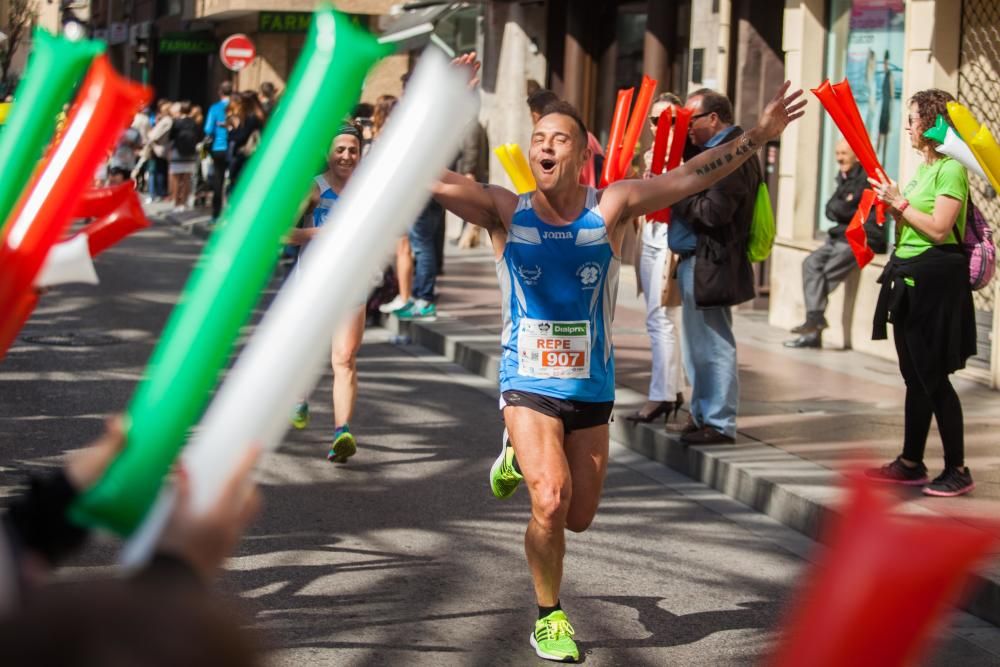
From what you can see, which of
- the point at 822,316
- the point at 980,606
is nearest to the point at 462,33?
the point at 822,316

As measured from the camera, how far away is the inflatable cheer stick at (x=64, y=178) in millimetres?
1539

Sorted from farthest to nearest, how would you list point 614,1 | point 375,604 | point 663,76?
1. point 614,1
2. point 663,76
3. point 375,604

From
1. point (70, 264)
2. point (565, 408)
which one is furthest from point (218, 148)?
point (70, 264)

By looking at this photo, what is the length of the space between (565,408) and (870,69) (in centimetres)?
904

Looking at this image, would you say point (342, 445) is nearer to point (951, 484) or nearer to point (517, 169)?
point (517, 169)

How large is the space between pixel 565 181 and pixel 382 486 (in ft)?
10.1

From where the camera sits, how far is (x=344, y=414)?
8.42 m

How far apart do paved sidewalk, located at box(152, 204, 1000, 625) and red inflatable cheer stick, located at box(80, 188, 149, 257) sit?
2.85 meters

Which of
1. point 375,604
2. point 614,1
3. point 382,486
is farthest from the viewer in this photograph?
point 614,1

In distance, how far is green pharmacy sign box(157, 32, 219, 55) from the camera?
43.5 metres

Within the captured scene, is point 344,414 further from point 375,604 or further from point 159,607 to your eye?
point 159,607

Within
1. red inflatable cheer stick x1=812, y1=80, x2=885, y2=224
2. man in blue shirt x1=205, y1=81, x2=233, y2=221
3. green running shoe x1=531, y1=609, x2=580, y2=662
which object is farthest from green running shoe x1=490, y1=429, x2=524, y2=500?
man in blue shirt x1=205, y1=81, x2=233, y2=221

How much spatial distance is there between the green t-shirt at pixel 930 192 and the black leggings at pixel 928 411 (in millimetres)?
380

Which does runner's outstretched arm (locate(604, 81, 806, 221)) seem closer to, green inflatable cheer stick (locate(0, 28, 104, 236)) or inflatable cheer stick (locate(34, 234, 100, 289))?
inflatable cheer stick (locate(34, 234, 100, 289))
